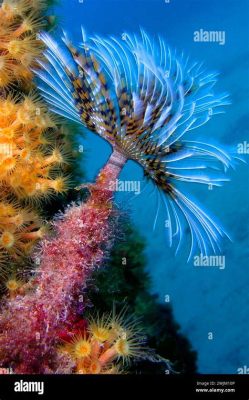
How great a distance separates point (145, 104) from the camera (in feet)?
10.8

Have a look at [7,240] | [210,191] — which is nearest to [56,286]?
[7,240]

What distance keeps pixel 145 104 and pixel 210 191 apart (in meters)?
23.0

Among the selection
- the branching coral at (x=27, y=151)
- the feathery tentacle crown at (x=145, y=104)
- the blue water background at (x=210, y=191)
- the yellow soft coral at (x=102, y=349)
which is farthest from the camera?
the blue water background at (x=210, y=191)

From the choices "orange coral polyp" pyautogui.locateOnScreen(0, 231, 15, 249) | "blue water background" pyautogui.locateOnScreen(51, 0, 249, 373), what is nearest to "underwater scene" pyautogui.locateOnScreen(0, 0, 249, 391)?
"orange coral polyp" pyautogui.locateOnScreen(0, 231, 15, 249)

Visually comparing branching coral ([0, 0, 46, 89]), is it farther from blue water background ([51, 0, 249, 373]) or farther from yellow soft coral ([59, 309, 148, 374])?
blue water background ([51, 0, 249, 373])

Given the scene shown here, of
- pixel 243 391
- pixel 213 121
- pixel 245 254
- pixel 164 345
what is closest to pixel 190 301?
pixel 245 254

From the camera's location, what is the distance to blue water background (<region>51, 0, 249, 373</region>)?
16719 millimetres

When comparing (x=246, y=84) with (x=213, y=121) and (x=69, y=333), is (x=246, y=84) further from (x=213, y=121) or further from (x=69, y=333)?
(x=69, y=333)

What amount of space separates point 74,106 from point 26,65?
2.43ft

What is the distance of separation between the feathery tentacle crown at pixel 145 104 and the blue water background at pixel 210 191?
31.2 feet

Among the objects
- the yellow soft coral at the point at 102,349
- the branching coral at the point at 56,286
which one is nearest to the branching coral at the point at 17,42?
the branching coral at the point at 56,286

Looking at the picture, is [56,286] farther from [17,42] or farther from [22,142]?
A: [17,42]

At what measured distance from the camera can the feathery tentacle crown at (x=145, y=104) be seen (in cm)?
333

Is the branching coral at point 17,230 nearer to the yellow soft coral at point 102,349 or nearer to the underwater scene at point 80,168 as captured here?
the underwater scene at point 80,168
